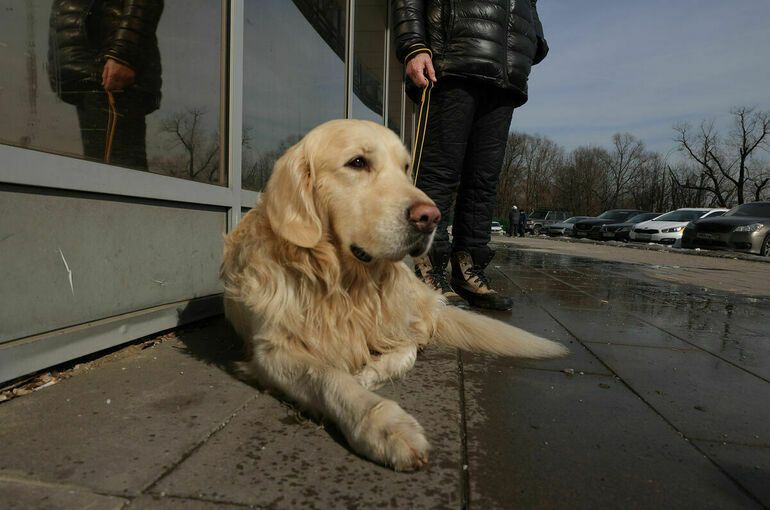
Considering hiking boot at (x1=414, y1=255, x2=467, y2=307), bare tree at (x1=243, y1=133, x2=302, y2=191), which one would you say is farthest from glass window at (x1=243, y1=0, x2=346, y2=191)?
hiking boot at (x1=414, y1=255, x2=467, y2=307)

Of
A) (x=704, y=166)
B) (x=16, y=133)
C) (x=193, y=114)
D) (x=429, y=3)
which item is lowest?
(x=16, y=133)

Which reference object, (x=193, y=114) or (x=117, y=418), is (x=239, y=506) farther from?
(x=193, y=114)

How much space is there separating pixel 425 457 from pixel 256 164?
2.83 meters

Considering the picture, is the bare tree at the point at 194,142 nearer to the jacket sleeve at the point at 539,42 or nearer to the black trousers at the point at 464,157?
the black trousers at the point at 464,157

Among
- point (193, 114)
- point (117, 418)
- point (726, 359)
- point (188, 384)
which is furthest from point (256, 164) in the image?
point (726, 359)

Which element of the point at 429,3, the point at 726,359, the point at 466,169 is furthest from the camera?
the point at 466,169

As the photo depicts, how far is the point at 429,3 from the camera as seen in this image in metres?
3.10

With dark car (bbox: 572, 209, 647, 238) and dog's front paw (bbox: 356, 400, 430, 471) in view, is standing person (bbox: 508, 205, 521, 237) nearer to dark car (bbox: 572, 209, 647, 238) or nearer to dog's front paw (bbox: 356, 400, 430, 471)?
dark car (bbox: 572, 209, 647, 238)

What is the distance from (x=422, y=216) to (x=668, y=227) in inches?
927

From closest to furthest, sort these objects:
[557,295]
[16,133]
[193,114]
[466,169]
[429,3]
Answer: [16,133], [193,114], [429,3], [466,169], [557,295]

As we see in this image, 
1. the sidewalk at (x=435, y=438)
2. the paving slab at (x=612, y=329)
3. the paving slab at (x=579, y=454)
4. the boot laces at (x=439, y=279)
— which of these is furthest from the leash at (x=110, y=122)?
the paving slab at (x=612, y=329)

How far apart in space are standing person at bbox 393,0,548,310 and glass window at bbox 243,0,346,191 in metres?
1.08

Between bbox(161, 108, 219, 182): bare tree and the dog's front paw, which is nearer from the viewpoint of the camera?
the dog's front paw

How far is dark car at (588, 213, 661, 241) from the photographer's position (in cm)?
2531
